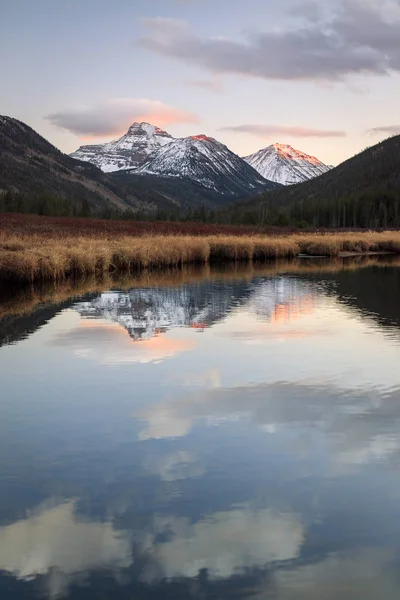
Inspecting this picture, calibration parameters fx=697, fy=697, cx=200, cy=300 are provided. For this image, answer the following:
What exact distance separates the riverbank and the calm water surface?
12805 mm

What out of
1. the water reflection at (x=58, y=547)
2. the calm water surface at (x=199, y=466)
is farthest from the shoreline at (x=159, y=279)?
the water reflection at (x=58, y=547)

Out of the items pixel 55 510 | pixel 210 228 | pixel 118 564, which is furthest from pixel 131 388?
pixel 210 228

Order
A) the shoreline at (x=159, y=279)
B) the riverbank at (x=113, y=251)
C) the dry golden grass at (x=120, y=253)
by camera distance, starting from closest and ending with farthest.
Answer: the shoreline at (x=159, y=279), the dry golden grass at (x=120, y=253), the riverbank at (x=113, y=251)

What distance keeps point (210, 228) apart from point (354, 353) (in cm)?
4935

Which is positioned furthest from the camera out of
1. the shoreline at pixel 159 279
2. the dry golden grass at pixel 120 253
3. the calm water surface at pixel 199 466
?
the dry golden grass at pixel 120 253

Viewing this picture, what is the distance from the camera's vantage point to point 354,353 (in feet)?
51.8

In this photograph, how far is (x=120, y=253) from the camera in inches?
1492

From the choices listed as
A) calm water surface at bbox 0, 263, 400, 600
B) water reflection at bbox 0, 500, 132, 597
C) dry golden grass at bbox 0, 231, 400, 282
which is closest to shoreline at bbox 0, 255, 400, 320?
dry golden grass at bbox 0, 231, 400, 282

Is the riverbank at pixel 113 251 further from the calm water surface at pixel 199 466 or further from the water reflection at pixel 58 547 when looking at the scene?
the water reflection at pixel 58 547

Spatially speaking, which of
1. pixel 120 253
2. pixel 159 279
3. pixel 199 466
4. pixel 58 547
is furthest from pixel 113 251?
pixel 58 547

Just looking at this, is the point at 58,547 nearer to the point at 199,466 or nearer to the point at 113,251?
the point at 199,466

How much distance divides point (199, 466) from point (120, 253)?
30.1 meters

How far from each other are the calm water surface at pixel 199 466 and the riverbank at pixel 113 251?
12.8 m

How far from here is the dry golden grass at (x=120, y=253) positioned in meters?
30.8
